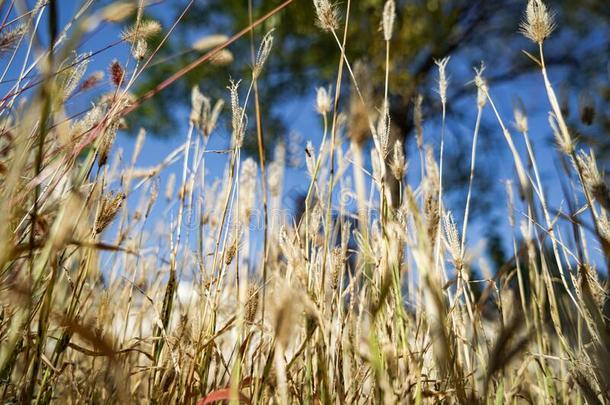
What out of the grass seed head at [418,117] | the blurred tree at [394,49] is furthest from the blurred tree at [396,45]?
the grass seed head at [418,117]

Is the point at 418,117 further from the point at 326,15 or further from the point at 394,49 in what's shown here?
the point at 394,49

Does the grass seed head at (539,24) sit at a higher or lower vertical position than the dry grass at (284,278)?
higher

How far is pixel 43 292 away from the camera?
0.64 m

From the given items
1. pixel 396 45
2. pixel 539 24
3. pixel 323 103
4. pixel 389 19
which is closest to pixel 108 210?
pixel 323 103

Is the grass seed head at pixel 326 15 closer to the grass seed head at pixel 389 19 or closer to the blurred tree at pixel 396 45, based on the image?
the grass seed head at pixel 389 19

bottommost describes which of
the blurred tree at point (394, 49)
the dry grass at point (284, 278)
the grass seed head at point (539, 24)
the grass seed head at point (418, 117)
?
the dry grass at point (284, 278)

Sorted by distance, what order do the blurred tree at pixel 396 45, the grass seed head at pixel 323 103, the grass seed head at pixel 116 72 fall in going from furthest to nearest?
the blurred tree at pixel 396 45 < the grass seed head at pixel 323 103 < the grass seed head at pixel 116 72

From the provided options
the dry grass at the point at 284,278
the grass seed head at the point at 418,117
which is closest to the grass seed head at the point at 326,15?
the dry grass at the point at 284,278

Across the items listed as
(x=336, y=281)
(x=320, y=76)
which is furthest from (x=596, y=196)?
(x=320, y=76)

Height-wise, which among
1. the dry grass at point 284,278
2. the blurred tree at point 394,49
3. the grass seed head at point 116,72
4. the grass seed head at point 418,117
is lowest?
the dry grass at point 284,278

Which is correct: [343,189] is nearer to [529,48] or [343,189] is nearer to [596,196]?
[596,196]

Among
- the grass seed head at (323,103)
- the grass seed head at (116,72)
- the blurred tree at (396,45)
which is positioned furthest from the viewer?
the blurred tree at (396,45)

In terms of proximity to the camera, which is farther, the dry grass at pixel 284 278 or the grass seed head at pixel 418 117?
the grass seed head at pixel 418 117

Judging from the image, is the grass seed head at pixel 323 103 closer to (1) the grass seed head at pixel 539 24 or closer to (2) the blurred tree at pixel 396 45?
(1) the grass seed head at pixel 539 24
